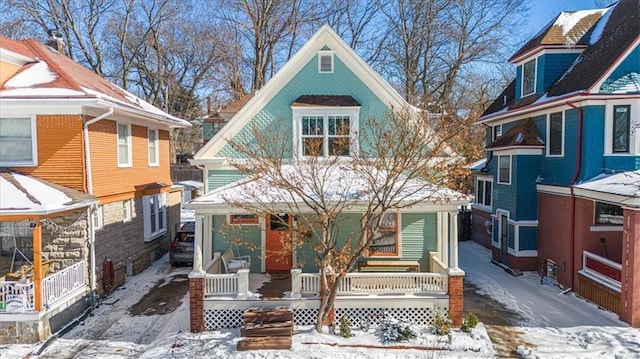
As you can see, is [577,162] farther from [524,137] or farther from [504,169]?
[504,169]

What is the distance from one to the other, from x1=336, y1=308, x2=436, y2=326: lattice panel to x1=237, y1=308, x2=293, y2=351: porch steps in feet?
4.83

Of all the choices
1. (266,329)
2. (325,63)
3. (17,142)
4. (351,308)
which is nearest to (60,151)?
(17,142)

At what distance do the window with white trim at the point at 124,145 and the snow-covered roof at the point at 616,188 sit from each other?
46.9 ft

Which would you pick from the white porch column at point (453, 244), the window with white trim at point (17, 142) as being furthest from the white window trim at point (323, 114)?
the window with white trim at point (17, 142)

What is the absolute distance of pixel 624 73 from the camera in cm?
1191

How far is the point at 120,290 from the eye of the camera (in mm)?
12906

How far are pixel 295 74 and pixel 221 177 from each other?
381 centimetres

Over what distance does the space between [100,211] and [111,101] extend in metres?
3.28

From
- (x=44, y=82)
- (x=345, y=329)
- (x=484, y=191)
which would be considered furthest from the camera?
(x=484, y=191)

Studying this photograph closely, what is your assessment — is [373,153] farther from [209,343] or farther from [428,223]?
[209,343]

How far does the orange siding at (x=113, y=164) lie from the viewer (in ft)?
39.2

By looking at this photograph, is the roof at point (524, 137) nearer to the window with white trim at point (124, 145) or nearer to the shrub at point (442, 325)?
the shrub at point (442, 325)

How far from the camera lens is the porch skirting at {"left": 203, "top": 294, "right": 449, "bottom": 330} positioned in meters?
9.51

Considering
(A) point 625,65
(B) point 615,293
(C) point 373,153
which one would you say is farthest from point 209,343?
(A) point 625,65
